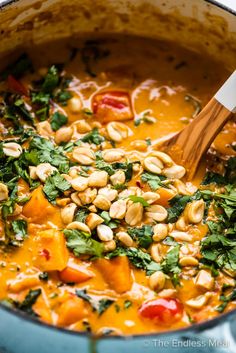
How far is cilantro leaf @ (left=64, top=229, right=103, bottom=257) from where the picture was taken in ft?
6.81

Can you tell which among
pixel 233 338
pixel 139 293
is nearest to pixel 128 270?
pixel 139 293

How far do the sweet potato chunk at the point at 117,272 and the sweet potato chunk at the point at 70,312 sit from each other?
0.46 feet

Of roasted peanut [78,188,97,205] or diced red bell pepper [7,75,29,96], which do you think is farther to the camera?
diced red bell pepper [7,75,29,96]

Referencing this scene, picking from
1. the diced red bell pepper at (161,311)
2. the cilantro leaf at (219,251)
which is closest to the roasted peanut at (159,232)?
the cilantro leaf at (219,251)

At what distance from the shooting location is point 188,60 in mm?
2746

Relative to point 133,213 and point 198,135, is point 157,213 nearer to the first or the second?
point 133,213

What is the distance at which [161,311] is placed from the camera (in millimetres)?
1966

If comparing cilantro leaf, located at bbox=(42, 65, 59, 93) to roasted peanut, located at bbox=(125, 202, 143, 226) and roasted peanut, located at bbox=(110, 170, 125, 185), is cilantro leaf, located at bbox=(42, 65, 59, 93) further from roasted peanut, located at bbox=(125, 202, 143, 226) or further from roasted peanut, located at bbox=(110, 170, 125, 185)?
roasted peanut, located at bbox=(125, 202, 143, 226)

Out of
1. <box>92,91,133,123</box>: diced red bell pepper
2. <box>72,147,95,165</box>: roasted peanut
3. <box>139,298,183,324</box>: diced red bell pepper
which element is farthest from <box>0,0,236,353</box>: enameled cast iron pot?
<box>139,298,183,324</box>: diced red bell pepper

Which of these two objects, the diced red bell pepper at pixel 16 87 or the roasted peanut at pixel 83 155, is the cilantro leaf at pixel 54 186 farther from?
the diced red bell pepper at pixel 16 87

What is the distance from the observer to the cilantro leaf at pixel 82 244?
2076mm

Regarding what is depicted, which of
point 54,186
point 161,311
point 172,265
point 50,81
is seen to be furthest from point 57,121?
point 161,311

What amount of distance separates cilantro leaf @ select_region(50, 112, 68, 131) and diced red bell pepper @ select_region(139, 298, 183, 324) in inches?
33.2

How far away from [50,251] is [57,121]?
63 centimetres
